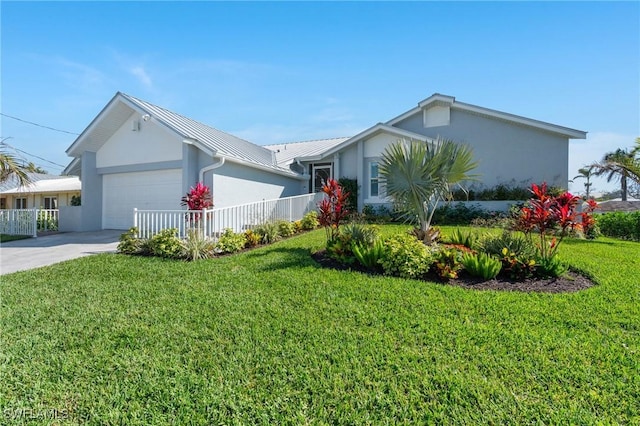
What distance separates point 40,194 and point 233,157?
81.2ft

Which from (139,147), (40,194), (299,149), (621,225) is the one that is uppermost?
(299,149)

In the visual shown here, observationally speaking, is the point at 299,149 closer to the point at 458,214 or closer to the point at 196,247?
the point at 458,214

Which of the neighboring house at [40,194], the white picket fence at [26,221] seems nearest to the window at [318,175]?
the white picket fence at [26,221]

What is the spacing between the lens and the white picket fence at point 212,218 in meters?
9.19

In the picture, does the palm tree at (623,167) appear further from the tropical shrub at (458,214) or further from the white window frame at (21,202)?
the white window frame at (21,202)

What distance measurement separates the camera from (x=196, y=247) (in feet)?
26.5

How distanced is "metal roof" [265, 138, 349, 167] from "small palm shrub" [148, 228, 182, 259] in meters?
9.69

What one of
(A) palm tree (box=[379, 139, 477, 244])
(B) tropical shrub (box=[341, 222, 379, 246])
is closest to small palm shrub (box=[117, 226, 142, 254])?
(B) tropical shrub (box=[341, 222, 379, 246])

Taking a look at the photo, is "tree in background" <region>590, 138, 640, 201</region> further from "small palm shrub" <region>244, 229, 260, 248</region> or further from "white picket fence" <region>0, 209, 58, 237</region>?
"white picket fence" <region>0, 209, 58, 237</region>

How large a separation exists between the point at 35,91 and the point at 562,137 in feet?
83.2

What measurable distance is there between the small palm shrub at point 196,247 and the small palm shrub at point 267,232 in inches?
75.4

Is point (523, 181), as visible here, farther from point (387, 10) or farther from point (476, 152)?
point (387, 10)

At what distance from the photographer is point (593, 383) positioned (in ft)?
9.59

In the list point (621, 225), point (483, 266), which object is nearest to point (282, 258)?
point (483, 266)
